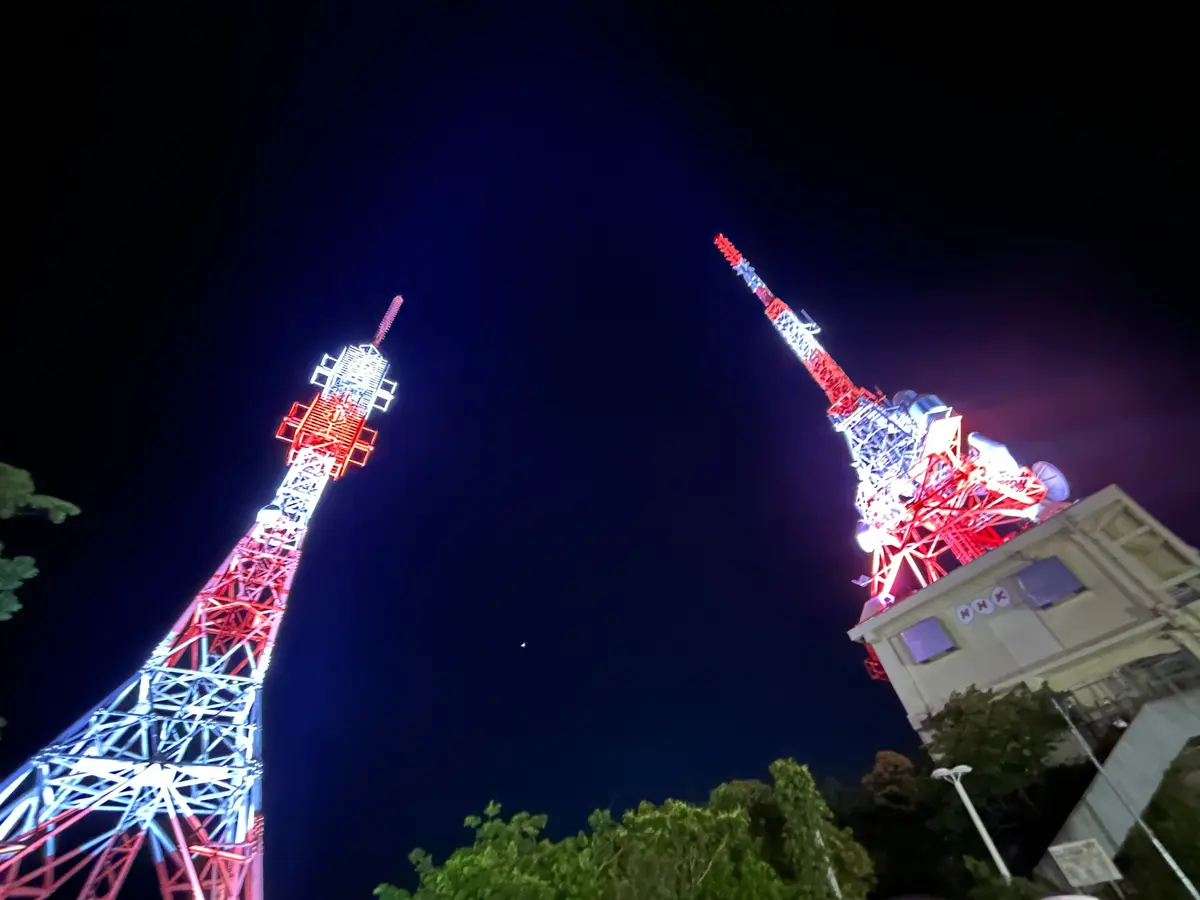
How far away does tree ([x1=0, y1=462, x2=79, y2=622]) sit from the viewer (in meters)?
9.16

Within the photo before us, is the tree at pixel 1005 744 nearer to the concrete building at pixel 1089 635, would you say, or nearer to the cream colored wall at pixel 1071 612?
the concrete building at pixel 1089 635

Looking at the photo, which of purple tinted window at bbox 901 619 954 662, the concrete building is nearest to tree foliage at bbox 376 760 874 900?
the concrete building

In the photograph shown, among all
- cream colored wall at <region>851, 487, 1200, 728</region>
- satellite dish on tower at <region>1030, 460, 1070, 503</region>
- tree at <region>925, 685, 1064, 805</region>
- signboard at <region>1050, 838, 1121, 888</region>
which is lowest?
signboard at <region>1050, 838, 1121, 888</region>

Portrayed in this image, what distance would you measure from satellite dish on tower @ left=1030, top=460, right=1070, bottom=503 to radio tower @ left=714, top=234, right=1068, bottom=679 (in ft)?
0.16

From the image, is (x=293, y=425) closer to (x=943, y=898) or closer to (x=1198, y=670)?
(x=943, y=898)

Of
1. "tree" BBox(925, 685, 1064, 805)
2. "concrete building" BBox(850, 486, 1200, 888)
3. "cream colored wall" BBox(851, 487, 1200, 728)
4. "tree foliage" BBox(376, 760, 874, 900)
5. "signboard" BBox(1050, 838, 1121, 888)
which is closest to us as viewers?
"tree foliage" BBox(376, 760, 874, 900)

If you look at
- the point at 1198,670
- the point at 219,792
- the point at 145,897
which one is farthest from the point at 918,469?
the point at 145,897

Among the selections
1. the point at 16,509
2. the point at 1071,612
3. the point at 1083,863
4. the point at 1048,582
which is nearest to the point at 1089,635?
the point at 1071,612

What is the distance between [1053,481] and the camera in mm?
30078

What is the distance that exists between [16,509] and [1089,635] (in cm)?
3374

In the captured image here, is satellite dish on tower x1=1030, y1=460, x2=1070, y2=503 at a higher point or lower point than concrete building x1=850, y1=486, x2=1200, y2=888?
higher

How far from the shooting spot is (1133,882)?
14.3 meters

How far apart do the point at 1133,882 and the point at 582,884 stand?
13.2m

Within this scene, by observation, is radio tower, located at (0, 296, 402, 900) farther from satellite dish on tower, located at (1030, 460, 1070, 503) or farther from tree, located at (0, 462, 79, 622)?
satellite dish on tower, located at (1030, 460, 1070, 503)
